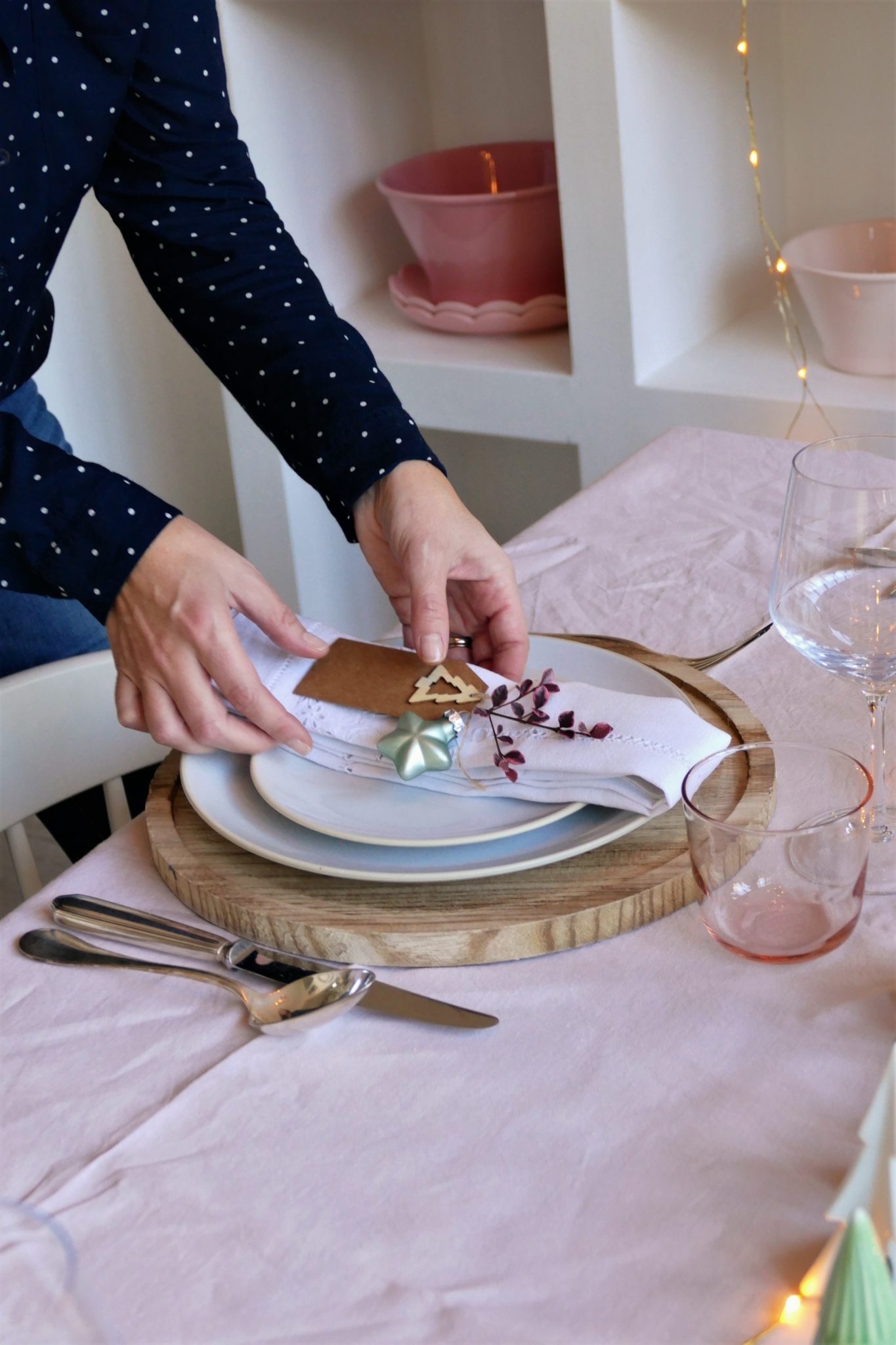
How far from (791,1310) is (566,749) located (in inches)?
12.1

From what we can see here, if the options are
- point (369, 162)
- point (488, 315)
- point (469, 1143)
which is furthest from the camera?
point (369, 162)

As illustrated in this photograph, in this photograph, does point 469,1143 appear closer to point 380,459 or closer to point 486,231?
point 380,459

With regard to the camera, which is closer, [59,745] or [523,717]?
[523,717]

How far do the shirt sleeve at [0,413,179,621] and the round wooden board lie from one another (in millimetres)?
164

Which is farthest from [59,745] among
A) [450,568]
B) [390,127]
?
[390,127]

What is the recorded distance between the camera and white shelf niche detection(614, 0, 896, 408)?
1543mm

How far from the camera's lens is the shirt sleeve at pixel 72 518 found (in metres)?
0.78

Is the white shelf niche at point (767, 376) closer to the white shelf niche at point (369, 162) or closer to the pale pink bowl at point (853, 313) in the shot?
the pale pink bowl at point (853, 313)

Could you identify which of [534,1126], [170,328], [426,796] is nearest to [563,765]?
[426,796]

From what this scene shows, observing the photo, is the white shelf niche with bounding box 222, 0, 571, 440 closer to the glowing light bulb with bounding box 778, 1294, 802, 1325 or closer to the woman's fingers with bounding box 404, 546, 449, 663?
the woman's fingers with bounding box 404, 546, 449, 663

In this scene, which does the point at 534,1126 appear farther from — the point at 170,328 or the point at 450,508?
the point at 170,328

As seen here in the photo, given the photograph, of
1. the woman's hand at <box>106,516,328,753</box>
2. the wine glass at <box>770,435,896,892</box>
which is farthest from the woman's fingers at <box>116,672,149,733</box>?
the wine glass at <box>770,435,896,892</box>

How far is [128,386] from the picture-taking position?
227 centimetres

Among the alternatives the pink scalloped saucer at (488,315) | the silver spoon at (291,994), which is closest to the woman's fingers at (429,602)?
the silver spoon at (291,994)
